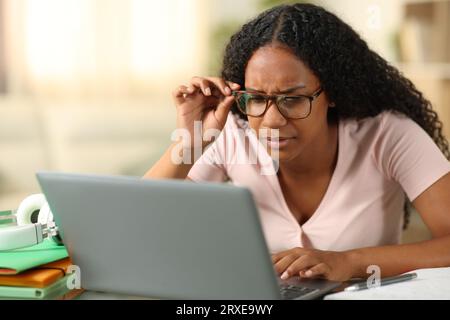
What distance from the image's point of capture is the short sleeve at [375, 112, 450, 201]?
1455 mm

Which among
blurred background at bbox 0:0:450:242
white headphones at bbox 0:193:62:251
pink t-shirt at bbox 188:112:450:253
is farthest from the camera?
blurred background at bbox 0:0:450:242

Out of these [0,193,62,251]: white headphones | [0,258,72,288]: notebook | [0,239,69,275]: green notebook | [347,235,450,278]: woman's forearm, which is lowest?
[347,235,450,278]: woman's forearm

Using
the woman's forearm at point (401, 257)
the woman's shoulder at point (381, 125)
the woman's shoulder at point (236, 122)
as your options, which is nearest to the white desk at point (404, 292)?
the woman's forearm at point (401, 257)

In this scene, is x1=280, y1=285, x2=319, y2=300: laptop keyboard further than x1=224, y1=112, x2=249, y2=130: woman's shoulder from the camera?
No

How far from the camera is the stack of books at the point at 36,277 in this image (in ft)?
3.39

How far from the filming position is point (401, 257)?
1.27 m

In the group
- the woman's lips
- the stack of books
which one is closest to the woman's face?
the woman's lips

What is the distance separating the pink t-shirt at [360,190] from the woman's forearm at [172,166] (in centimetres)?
17

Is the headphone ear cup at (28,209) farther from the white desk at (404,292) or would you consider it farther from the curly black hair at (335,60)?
the curly black hair at (335,60)

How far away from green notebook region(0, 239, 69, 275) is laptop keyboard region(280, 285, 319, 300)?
1.24 feet

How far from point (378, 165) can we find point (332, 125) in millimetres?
145

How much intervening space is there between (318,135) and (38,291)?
0.76 m

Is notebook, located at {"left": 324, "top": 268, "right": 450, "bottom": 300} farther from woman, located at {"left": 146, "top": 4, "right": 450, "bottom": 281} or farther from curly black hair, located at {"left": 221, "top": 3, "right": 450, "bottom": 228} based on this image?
curly black hair, located at {"left": 221, "top": 3, "right": 450, "bottom": 228}

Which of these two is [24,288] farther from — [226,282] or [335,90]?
[335,90]
